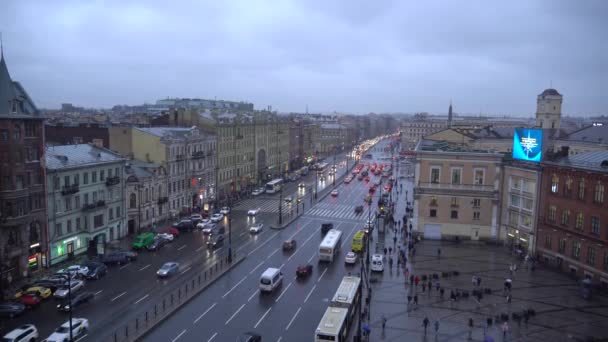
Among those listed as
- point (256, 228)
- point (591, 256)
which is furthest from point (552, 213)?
point (256, 228)

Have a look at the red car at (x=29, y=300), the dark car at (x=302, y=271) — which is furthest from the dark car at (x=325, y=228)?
the red car at (x=29, y=300)

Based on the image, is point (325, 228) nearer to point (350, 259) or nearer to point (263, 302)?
point (350, 259)

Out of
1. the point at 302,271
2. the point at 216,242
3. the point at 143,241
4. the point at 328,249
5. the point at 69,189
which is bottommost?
the point at 216,242

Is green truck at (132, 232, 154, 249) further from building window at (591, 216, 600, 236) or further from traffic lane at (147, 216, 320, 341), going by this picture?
building window at (591, 216, 600, 236)

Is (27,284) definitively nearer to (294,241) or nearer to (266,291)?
(266,291)

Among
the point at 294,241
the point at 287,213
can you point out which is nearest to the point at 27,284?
the point at 294,241

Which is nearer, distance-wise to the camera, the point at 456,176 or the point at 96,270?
the point at 96,270

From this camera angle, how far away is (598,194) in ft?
140

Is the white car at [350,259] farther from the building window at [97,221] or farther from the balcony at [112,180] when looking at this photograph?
the balcony at [112,180]

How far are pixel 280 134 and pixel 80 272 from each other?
80080 millimetres

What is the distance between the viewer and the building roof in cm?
4662

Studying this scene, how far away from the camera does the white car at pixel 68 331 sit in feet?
92.9

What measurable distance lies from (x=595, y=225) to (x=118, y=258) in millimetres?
40781

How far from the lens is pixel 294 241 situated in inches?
2096
